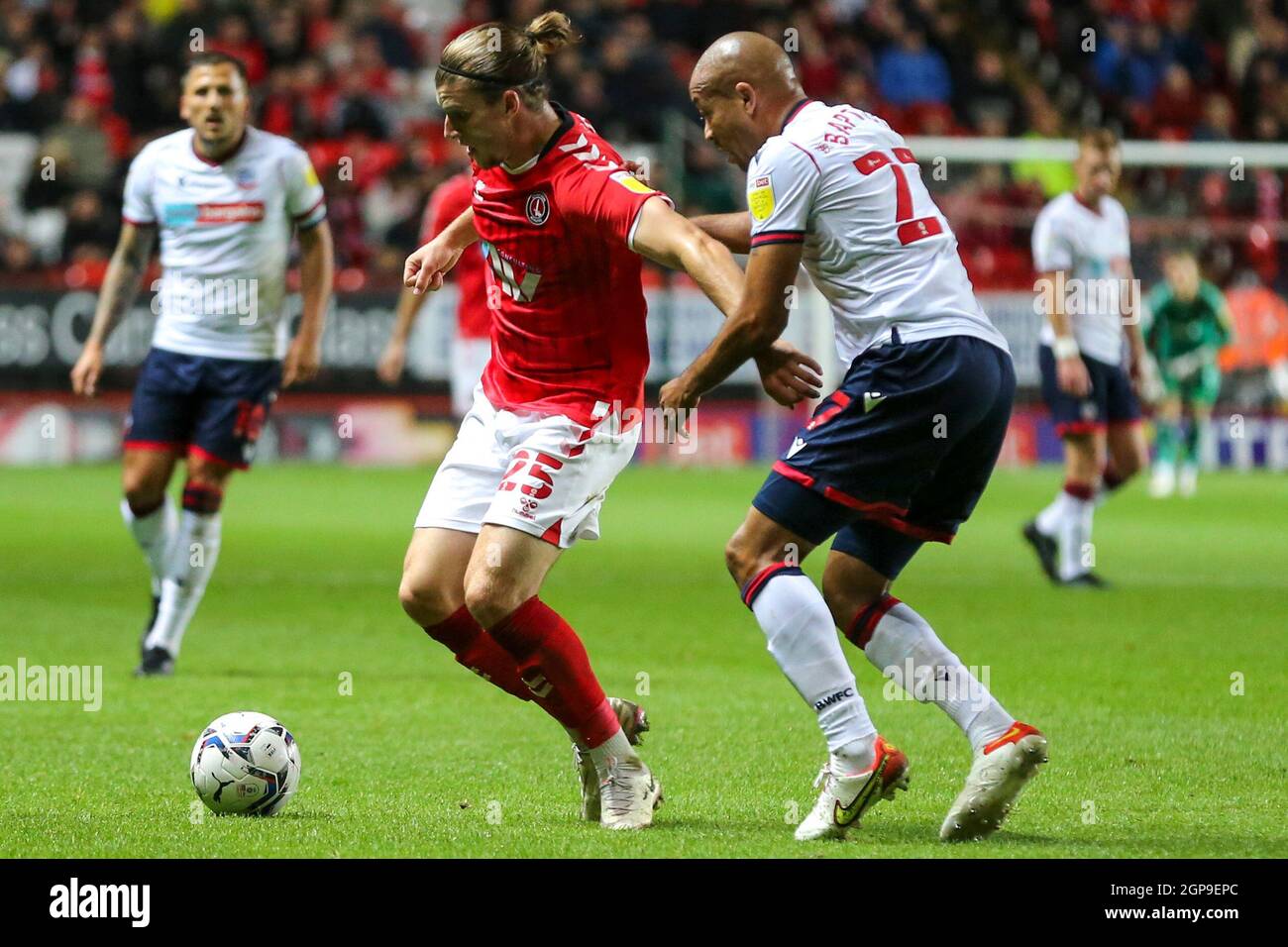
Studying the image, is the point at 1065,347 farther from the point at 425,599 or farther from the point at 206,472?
the point at 425,599

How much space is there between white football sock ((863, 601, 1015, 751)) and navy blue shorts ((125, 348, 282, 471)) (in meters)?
4.03

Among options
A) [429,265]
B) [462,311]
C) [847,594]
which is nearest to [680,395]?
[847,594]

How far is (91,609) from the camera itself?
10.6 meters

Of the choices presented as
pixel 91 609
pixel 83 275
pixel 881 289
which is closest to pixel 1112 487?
pixel 91 609

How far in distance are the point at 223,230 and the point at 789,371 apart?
4556 mm

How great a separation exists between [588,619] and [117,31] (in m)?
14.0

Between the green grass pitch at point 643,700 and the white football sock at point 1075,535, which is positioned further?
the white football sock at point 1075,535

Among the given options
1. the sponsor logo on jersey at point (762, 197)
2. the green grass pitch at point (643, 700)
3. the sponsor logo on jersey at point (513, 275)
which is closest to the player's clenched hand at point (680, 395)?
the sponsor logo on jersey at point (762, 197)

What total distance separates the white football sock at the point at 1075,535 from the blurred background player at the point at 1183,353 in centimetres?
840

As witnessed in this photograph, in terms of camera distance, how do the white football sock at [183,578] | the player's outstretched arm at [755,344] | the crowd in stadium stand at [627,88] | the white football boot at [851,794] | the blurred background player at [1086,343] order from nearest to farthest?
the player's outstretched arm at [755,344], the white football boot at [851,794], the white football sock at [183,578], the blurred background player at [1086,343], the crowd in stadium stand at [627,88]

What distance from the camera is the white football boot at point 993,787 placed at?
16.7ft

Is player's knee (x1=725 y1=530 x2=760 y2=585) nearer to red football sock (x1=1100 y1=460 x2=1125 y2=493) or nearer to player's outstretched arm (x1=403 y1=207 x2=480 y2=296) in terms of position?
player's outstretched arm (x1=403 y1=207 x2=480 y2=296)

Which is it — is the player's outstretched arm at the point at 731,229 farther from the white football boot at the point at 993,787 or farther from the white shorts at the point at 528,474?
the white football boot at the point at 993,787

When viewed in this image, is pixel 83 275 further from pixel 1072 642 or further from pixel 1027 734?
pixel 1027 734
